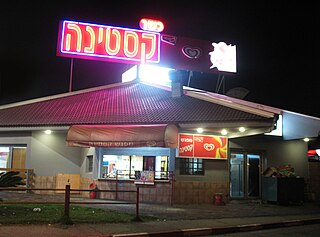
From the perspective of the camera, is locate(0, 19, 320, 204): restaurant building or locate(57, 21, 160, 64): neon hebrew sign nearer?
locate(0, 19, 320, 204): restaurant building

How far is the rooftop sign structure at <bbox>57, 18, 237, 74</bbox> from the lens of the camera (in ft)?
72.1

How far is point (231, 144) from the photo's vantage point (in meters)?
19.2

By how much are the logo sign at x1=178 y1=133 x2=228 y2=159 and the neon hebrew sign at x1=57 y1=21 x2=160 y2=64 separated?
6.74m

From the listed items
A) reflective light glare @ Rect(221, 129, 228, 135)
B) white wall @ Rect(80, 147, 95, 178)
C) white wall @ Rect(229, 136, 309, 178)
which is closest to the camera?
reflective light glare @ Rect(221, 129, 228, 135)

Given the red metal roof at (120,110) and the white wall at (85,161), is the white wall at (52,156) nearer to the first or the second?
the white wall at (85,161)

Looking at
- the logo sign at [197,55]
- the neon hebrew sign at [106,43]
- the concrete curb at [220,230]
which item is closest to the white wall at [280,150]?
the concrete curb at [220,230]

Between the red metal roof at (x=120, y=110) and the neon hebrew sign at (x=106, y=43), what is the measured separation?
225 cm

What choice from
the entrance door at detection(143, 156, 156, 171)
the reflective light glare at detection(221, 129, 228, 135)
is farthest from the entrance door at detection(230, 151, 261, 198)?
the entrance door at detection(143, 156, 156, 171)

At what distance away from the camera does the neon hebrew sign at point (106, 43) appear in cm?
2188

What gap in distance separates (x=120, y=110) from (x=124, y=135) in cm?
209

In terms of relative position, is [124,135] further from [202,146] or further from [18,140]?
[18,140]

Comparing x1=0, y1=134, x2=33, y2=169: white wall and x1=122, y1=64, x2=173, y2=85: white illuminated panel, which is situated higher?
x1=122, y1=64, x2=173, y2=85: white illuminated panel

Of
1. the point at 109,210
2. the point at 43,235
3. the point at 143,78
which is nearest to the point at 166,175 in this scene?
the point at 109,210

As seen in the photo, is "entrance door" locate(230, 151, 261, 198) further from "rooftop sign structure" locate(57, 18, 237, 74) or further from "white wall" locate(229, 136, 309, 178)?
"rooftop sign structure" locate(57, 18, 237, 74)
